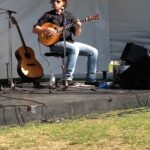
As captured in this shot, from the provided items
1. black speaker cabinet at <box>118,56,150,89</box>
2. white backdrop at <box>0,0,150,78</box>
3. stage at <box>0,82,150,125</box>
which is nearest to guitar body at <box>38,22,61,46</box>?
stage at <box>0,82,150,125</box>

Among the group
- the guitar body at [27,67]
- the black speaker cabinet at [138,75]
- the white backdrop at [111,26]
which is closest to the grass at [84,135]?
the black speaker cabinet at [138,75]

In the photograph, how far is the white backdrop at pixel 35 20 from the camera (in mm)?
8234

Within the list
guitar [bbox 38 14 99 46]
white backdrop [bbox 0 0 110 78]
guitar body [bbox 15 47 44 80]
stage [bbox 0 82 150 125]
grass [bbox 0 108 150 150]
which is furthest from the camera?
white backdrop [bbox 0 0 110 78]

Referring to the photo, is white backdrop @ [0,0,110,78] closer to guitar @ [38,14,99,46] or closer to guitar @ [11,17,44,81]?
guitar @ [11,17,44,81]

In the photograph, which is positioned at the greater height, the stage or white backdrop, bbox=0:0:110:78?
white backdrop, bbox=0:0:110:78

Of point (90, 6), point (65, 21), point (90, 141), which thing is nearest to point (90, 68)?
point (65, 21)

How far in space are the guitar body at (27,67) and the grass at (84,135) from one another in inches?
79.3

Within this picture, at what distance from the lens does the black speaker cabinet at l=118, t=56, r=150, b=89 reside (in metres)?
7.10

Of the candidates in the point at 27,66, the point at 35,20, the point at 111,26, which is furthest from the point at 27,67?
the point at 111,26

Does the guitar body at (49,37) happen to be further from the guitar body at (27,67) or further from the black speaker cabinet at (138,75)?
the black speaker cabinet at (138,75)

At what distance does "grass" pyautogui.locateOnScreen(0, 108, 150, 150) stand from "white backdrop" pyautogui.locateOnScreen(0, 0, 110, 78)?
3.12 metres

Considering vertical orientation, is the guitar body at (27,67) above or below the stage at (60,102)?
above

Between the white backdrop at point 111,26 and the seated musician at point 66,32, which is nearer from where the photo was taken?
the seated musician at point 66,32

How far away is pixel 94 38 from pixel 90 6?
58 centimetres
